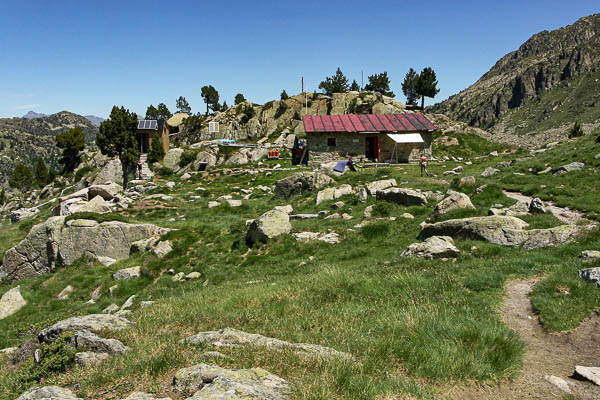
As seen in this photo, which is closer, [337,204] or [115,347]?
[115,347]

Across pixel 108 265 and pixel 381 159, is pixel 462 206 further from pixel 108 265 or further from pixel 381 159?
pixel 381 159

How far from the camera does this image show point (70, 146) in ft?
230

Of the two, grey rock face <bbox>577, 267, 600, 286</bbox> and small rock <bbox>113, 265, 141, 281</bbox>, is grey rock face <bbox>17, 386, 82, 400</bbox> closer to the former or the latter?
grey rock face <bbox>577, 267, 600, 286</bbox>

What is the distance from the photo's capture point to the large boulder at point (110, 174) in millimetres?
43750

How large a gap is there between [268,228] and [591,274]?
40.1 ft

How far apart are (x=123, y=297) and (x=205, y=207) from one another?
12.9 meters

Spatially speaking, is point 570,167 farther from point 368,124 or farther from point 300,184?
point 368,124

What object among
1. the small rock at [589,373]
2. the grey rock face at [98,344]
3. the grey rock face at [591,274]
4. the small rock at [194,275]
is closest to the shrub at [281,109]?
the small rock at [194,275]

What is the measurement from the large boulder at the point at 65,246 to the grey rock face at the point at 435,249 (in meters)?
14.2

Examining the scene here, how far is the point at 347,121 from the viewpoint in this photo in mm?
44875

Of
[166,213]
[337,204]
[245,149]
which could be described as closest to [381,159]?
[245,149]

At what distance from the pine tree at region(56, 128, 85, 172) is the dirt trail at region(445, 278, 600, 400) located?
258 ft

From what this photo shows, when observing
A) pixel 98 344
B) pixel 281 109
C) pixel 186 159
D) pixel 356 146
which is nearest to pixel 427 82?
pixel 281 109

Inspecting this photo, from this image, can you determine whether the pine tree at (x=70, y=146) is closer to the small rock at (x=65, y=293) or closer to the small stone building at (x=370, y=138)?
the small stone building at (x=370, y=138)
